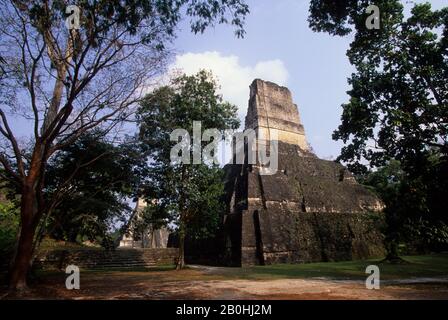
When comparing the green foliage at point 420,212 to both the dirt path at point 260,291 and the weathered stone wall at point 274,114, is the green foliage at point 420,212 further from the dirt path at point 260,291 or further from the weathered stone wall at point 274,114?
the weathered stone wall at point 274,114

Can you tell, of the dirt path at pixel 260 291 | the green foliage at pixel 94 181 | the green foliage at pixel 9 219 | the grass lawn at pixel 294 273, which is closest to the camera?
the dirt path at pixel 260 291

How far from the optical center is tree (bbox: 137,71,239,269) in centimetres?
1350

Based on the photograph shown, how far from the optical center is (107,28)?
8.64 metres

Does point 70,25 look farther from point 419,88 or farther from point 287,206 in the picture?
point 287,206

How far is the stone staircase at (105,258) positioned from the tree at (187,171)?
469 centimetres

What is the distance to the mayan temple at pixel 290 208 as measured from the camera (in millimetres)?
17453

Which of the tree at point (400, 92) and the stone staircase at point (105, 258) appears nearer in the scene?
the tree at point (400, 92)

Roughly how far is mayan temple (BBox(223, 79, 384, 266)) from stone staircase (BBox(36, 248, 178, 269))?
441 centimetres

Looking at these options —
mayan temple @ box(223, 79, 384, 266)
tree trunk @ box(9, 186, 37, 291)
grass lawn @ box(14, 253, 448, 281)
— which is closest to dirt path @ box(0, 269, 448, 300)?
tree trunk @ box(9, 186, 37, 291)

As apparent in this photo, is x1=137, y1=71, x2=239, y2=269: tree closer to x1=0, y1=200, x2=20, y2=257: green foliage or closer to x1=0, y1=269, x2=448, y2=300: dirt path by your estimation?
x1=0, y1=269, x2=448, y2=300: dirt path

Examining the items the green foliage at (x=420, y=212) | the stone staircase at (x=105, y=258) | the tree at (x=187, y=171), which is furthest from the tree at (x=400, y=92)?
the stone staircase at (x=105, y=258)

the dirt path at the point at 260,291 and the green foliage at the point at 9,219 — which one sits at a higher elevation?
the green foliage at the point at 9,219

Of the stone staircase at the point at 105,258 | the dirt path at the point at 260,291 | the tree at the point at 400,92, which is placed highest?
the tree at the point at 400,92

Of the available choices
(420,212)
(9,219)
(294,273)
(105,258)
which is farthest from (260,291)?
(9,219)
